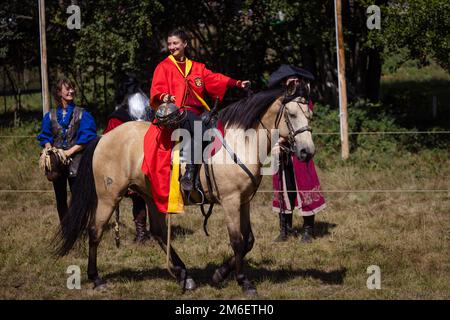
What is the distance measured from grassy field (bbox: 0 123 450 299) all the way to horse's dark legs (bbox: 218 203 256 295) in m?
0.15

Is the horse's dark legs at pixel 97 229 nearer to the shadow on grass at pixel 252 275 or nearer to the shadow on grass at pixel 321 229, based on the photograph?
the shadow on grass at pixel 252 275

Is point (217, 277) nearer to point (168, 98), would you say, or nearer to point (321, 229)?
point (168, 98)

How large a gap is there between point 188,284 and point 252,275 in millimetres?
869

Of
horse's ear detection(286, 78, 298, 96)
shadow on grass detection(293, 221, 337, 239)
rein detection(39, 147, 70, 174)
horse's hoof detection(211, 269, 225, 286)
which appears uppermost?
horse's ear detection(286, 78, 298, 96)

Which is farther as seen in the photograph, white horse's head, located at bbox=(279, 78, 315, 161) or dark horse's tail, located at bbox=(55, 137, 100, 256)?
dark horse's tail, located at bbox=(55, 137, 100, 256)

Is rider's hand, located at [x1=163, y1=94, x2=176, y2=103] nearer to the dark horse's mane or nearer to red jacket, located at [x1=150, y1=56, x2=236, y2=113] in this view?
red jacket, located at [x1=150, y1=56, x2=236, y2=113]

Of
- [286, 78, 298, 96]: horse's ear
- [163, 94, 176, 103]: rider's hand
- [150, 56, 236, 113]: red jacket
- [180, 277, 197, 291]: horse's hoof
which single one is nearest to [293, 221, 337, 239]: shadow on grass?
[180, 277, 197, 291]: horse's hoof

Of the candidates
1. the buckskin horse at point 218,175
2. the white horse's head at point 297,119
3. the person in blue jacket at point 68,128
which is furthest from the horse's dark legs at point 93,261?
the white horse's head at point 297,119

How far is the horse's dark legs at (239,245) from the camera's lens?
716 cm

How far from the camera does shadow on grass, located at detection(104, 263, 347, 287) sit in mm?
7840

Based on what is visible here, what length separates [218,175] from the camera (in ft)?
23.4

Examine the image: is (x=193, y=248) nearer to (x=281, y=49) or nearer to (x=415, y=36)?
(x=415, y=36)

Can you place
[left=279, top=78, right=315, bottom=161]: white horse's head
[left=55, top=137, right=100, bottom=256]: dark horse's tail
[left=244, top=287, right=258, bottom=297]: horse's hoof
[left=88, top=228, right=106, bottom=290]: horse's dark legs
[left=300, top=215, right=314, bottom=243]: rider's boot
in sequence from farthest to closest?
[left=300, top=215, right=314, bottom=243]: rider's boot → [left=55, top=137, right=100, bottom=256]: dark horse's tail → [left=88, top=228, right=106, bottom=290]: horse's dark legs → [left=244, top=287, right=258, bottom=297]: horse's hoof → [left=279, top=78, right=315, bottom=161]: white horse's head

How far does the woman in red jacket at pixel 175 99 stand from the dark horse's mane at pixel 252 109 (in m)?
0.22
